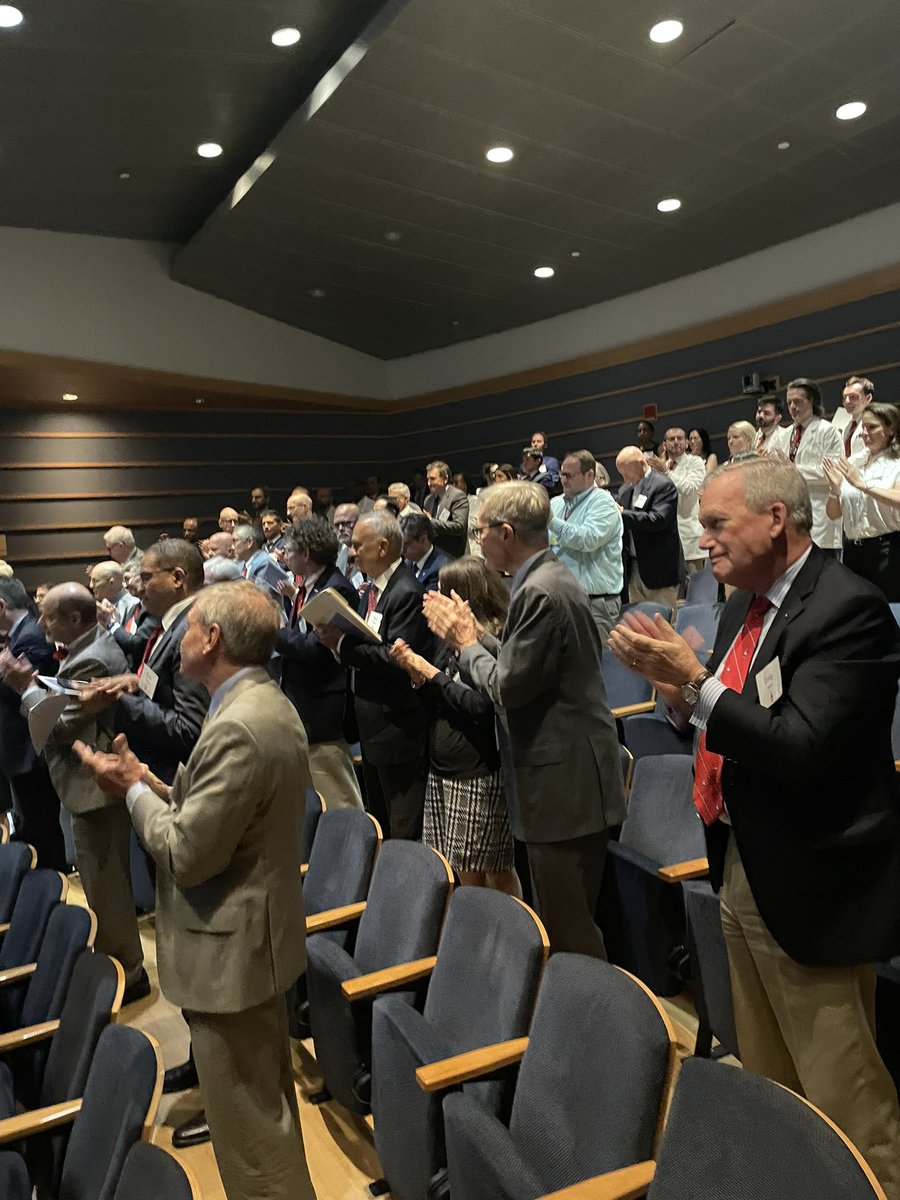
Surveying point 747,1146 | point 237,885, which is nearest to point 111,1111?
point 237,885

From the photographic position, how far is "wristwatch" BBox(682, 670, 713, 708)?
1.37 meters

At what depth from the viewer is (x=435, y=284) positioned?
27.1 ft

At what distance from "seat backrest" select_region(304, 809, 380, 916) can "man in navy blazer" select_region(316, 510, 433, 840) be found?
11.0 inches

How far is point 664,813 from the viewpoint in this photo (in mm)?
2307

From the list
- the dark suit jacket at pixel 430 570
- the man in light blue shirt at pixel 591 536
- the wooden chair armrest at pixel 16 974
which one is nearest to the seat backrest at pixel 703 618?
the man in light blue shirt at pixel 591 536

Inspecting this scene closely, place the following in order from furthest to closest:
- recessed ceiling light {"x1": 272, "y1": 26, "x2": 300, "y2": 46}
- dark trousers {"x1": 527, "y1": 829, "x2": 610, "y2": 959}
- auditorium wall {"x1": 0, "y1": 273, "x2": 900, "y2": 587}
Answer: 1. auditorium wall {"x1": 0, "y1": 273, "x2": 900, "y2": 587}
2. recessed ceiling light {"x1": 272, "y1": 26, "x2": 300, "y2": 46}
3. dark trousers {"x1": 527, "y1": 829, "x2": 610, "y2": 959}

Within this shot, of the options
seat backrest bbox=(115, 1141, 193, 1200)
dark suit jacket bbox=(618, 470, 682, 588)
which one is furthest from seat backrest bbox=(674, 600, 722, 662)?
seat backrest bbox=(115, 1141, 193, 1200)

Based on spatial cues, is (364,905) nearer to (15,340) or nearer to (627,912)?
(627,912)

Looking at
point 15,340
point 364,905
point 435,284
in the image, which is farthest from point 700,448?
point 15,340

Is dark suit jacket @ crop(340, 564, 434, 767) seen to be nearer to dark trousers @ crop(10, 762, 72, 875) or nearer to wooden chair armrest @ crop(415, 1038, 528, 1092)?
wooden chair armrest @ crop(415, 1038, 528, 1092)

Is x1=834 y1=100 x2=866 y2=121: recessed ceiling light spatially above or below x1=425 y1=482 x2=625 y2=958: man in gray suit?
above

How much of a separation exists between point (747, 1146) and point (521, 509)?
1316mm

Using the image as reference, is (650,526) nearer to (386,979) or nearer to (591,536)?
(591,536)

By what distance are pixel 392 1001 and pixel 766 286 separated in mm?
7157
